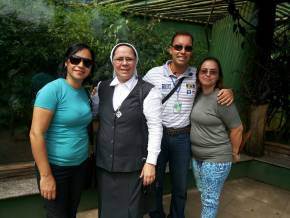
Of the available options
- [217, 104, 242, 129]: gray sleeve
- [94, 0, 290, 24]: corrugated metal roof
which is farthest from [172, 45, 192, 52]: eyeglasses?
[94, 0, 290, 24]: corrugated metal roof

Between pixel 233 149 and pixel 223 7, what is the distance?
3590 mm

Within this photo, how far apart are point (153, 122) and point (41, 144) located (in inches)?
30.2

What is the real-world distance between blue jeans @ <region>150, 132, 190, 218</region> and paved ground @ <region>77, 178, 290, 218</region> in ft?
2.28

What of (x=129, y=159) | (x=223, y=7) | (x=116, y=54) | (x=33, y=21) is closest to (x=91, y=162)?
(x=129, y=159)

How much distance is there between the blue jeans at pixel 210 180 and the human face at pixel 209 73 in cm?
66

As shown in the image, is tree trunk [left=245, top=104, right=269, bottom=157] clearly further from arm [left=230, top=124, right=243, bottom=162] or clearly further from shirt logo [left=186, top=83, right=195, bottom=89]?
shirt logo [left=186, top=83, right=195, bottom=89]

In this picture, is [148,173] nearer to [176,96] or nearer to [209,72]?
[176,96]

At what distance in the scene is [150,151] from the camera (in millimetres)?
2467

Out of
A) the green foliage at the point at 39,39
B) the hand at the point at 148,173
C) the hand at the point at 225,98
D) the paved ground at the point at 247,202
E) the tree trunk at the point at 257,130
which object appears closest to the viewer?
the hand at the point at 148,173

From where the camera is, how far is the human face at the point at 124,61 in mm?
2420

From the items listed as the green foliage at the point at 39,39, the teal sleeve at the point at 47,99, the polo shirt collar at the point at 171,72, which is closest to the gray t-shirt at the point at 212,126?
the polo shirt collar at the point at 171,72

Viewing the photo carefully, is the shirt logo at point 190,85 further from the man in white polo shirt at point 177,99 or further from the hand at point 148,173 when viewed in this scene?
the hand at point 148,173

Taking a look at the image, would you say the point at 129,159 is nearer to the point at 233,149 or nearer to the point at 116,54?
the point at 116,54

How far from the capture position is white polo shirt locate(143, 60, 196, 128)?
2994 millimetres
